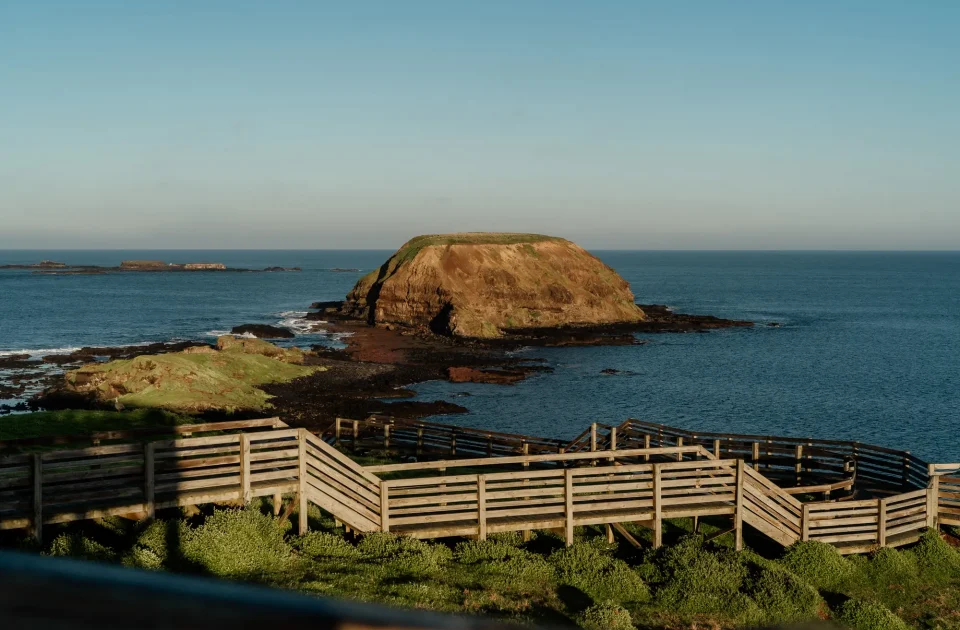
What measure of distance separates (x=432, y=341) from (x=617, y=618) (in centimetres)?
6560

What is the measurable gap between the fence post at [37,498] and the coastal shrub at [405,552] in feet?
19.3

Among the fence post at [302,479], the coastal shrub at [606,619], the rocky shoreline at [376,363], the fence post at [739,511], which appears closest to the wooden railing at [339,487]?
the fence post at [302,479]

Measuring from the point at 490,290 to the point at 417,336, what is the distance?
13.9 meters

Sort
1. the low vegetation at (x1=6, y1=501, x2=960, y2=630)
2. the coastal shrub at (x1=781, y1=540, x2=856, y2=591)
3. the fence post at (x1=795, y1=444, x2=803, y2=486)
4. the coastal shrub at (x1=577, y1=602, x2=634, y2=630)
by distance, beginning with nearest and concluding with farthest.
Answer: the coastal shrub at (x1=577, y1=602, x2=634, y2=630)
the low vegetation at (x1=6, y1=501, x2=960, y2=630)
the coastal shrub at (x1=781, y1=540, x2=856, y2=591)
the fence post at (x1=795, y1=444, x2=803, y2=486)

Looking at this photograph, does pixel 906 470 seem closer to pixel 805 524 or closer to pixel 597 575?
pixel 805 524

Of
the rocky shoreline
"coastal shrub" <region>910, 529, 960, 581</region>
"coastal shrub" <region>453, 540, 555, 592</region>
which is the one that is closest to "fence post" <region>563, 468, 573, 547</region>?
"coastal shrub" <region>453, 540, 555, 592</region>

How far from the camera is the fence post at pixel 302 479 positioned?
53.9 feet

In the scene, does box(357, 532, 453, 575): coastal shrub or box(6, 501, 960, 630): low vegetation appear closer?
box(6, 501, 960, 630): low vegetation

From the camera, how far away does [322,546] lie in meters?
15.9

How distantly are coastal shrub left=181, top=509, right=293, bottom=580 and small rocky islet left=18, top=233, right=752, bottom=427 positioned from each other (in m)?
29.2

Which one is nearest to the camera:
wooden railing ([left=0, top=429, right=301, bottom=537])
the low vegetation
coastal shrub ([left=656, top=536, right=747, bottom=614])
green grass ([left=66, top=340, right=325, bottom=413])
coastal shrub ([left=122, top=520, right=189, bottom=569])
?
coastal shrub ([left=122, top=520, right=189, bottom=569])

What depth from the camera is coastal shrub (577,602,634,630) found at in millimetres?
12711

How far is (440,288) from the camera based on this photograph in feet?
294

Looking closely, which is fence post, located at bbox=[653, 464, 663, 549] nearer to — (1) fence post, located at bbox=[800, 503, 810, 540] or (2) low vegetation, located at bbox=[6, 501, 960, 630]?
(2) low vegetation, located at bbox=[6, 501, 960, 630]
